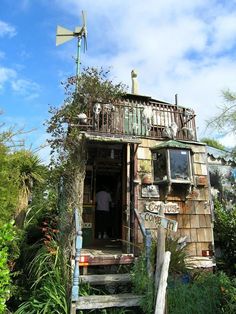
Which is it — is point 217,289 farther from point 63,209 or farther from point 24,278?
point 24,278

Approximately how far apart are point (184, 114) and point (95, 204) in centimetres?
391

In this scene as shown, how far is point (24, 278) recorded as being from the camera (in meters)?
7.14

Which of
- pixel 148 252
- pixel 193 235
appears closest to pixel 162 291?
A: pixel 148 252

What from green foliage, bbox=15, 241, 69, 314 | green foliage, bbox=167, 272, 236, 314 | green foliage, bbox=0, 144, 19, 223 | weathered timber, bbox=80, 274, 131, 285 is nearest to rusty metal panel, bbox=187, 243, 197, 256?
green foliage, bbox=167, 272, 236, 314

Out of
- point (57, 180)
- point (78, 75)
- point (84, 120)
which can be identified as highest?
point (78, 75)

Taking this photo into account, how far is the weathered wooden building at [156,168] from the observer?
26.1 ft

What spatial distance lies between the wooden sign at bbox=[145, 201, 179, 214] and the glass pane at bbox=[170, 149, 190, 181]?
0.74 m

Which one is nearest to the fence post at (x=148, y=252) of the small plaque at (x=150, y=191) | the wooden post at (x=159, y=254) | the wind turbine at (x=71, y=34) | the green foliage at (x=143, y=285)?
the green foliage at (x=143, y=285)

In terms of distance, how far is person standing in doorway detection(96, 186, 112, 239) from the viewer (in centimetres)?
952

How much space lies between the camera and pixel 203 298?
18.6 feet

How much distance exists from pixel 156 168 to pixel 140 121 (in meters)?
1.47

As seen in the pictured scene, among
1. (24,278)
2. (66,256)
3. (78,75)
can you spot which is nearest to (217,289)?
(66,256)

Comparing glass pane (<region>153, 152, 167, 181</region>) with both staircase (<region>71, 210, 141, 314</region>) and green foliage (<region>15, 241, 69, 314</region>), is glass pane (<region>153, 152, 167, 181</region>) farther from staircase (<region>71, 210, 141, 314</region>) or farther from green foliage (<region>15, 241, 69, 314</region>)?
green foliage (<region>15, 241, 69, 314</region>)

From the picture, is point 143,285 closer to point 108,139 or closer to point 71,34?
point 108,139
